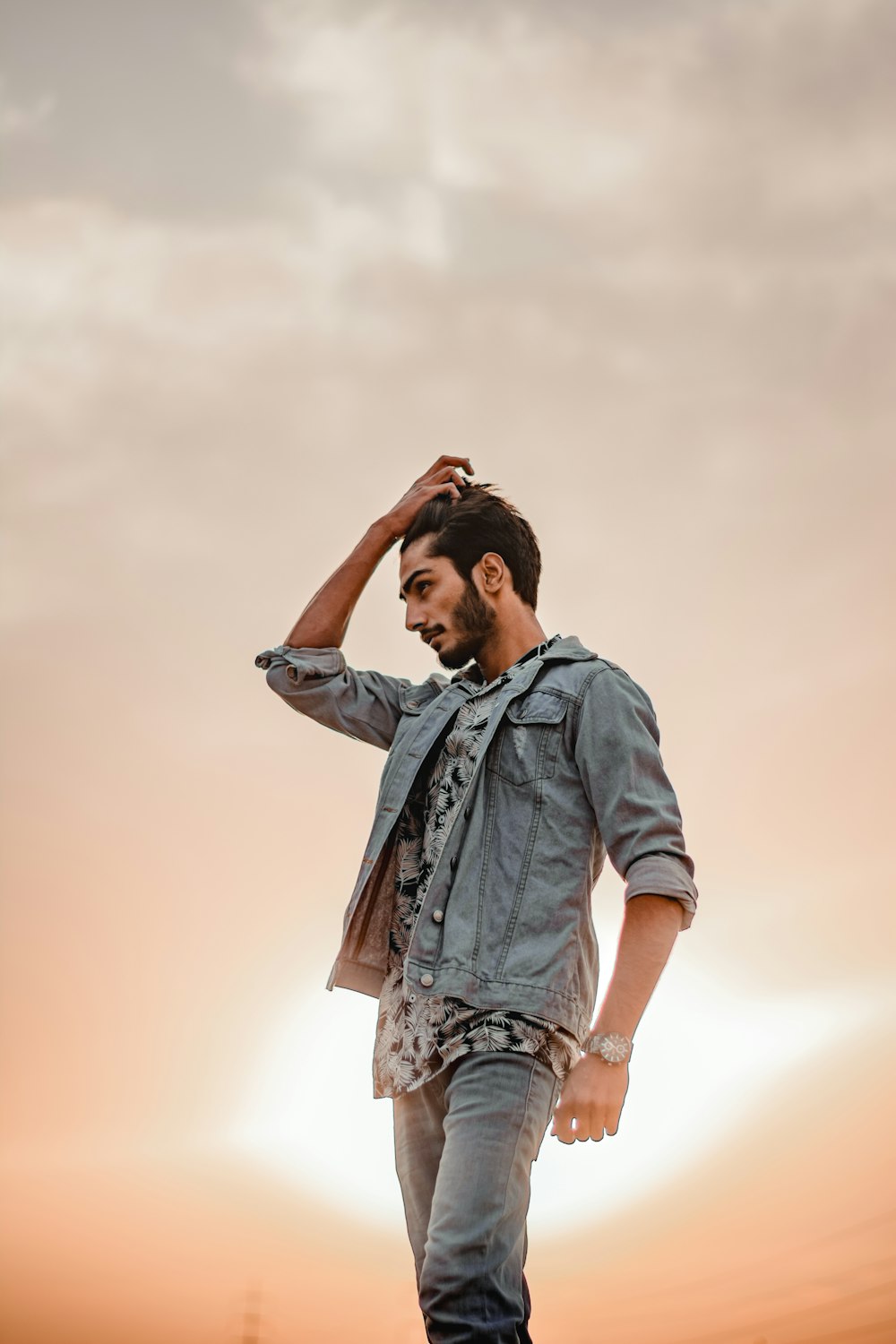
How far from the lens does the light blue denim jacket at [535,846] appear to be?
345 cm

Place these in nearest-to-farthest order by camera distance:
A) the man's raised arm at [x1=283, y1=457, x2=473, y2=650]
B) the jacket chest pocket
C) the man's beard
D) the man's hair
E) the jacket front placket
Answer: the jacket chest pocket
the jacket front placket
the man's beard
the man's hair
the man's raised arm at [x1=283, y1=457, x2=473, y2=650]

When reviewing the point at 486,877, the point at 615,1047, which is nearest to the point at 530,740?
the point at 486,877

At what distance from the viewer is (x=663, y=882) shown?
132 inches

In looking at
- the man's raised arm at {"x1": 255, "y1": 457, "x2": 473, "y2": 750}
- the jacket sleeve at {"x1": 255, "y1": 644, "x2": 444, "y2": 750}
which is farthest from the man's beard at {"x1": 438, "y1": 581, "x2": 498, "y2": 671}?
the man's raised arm at {"x1": 255, "y1": 457, "x2": 473, "y2": 750}

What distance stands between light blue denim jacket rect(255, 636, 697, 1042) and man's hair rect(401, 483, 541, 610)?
427 mm

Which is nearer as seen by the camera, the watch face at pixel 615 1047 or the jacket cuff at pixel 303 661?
the watch face at pixel 615 1047

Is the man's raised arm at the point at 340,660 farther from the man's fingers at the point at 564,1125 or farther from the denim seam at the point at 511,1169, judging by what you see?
the man's fingers at the point at 564,1125

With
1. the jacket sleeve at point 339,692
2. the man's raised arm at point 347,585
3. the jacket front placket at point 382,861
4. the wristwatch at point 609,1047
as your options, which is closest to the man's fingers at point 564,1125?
the wristwatch at point 609,1047

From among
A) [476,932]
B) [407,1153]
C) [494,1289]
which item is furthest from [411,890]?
[494,1289]

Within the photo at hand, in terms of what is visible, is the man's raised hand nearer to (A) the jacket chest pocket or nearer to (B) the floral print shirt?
(B) the floral print shirt

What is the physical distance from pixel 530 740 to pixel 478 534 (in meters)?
0.91

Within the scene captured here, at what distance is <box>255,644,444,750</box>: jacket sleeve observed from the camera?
4.42m

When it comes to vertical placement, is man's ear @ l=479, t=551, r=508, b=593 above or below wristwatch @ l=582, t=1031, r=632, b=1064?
above

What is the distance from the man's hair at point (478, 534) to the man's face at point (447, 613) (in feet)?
0.16
